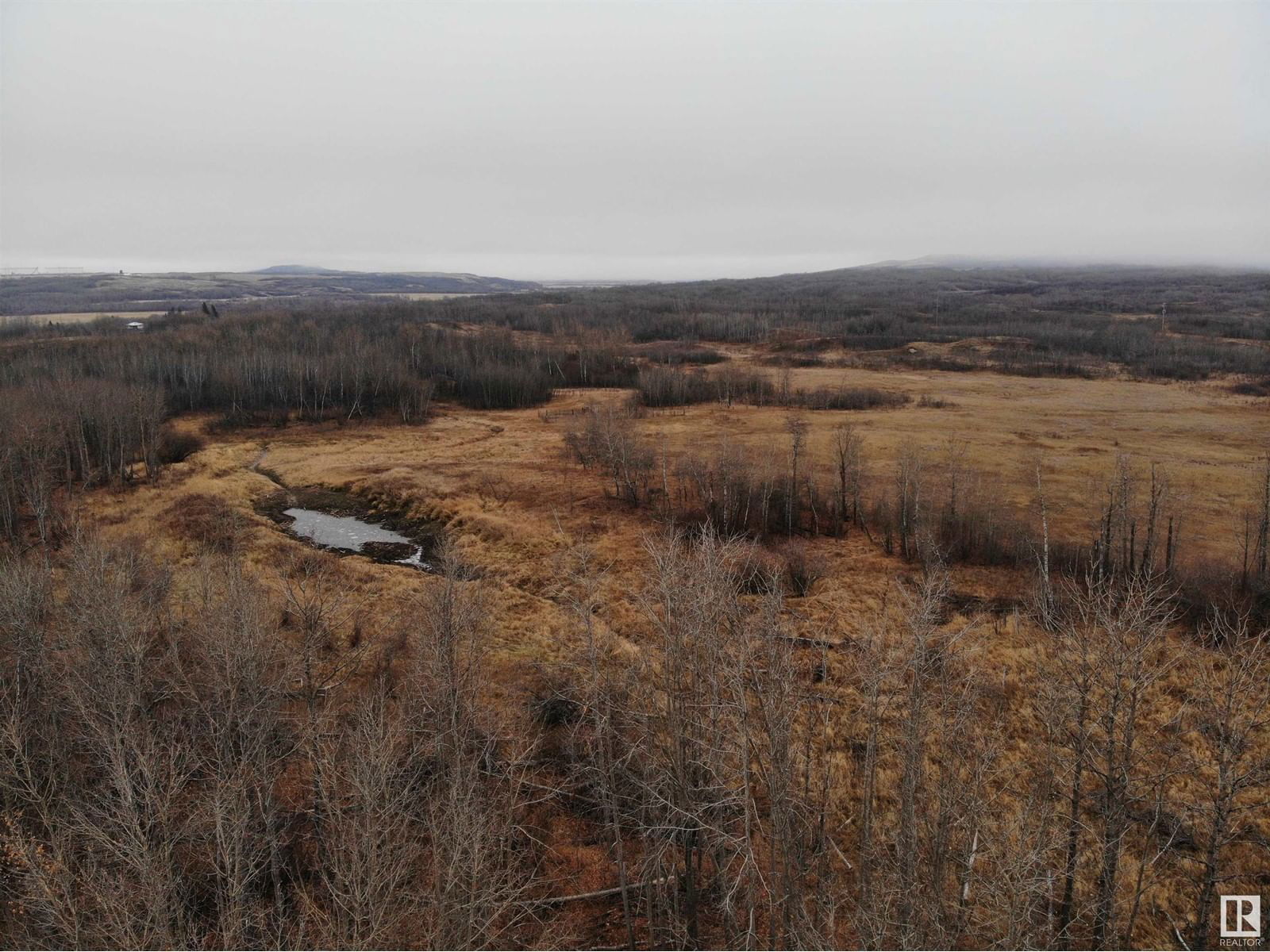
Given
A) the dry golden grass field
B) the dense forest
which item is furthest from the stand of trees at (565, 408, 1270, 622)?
the dry golden grass field

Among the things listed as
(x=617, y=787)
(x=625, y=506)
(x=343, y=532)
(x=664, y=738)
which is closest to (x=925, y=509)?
(x=625, y=506)

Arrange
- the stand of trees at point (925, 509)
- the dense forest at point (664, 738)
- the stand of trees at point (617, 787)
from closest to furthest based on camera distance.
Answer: the stand of trees at point (617, 787), the dense forest at point (664, 738), the stand of trees at point (925, 509)

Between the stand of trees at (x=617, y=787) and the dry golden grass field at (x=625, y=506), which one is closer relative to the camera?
the stand of trees at (x=617, y=787)

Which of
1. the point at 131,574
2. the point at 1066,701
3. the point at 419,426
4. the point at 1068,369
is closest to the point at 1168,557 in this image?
the point at 1066,701

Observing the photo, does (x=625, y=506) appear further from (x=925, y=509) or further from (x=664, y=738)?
(x=664, y=738)

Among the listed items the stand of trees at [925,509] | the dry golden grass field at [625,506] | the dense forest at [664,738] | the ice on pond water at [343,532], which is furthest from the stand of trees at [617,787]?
the ice on pond water at [343,532]

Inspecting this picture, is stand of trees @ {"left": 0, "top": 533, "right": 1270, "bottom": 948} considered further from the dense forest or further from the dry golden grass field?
the dry golden grass field

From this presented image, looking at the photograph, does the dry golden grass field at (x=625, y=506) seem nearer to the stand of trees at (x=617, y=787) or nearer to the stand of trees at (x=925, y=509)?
the stand of trees at (x=617, y=787)

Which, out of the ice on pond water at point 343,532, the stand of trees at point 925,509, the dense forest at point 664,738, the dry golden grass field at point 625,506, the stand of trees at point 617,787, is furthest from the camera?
the ice on pond water at point 343,532
